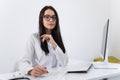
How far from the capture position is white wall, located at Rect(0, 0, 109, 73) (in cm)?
311

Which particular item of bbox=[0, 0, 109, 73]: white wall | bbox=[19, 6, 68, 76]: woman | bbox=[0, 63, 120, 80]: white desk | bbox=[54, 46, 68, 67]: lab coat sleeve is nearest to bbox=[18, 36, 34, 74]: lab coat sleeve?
bbox=[19, 6, 68, 76]: woman

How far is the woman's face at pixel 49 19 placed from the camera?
8.32ft

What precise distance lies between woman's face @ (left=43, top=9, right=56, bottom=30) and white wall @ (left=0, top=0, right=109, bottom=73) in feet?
2.38

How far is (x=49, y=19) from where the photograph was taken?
8.39ft

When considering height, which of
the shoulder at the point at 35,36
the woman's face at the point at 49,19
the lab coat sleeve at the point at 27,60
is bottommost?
the lab coat sleeve at the point at 27,60

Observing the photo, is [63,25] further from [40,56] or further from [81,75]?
[81,75]

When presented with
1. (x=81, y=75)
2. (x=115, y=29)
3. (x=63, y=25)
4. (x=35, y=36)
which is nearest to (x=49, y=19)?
(x=35, y=36)

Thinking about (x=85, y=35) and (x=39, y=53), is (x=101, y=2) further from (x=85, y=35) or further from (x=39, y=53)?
(x=39, y=53)

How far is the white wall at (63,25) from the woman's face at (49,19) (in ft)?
2.38

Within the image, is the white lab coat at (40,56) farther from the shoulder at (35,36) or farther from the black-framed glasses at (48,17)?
the black-framed glasses at (48,17)

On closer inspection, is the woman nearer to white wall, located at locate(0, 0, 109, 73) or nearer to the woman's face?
the woman's face

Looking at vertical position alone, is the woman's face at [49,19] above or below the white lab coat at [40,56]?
above

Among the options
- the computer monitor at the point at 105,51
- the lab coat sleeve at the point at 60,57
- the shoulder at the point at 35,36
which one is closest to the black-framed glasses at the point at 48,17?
the shoulder at the point at 35,36

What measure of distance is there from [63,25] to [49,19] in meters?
1.20
